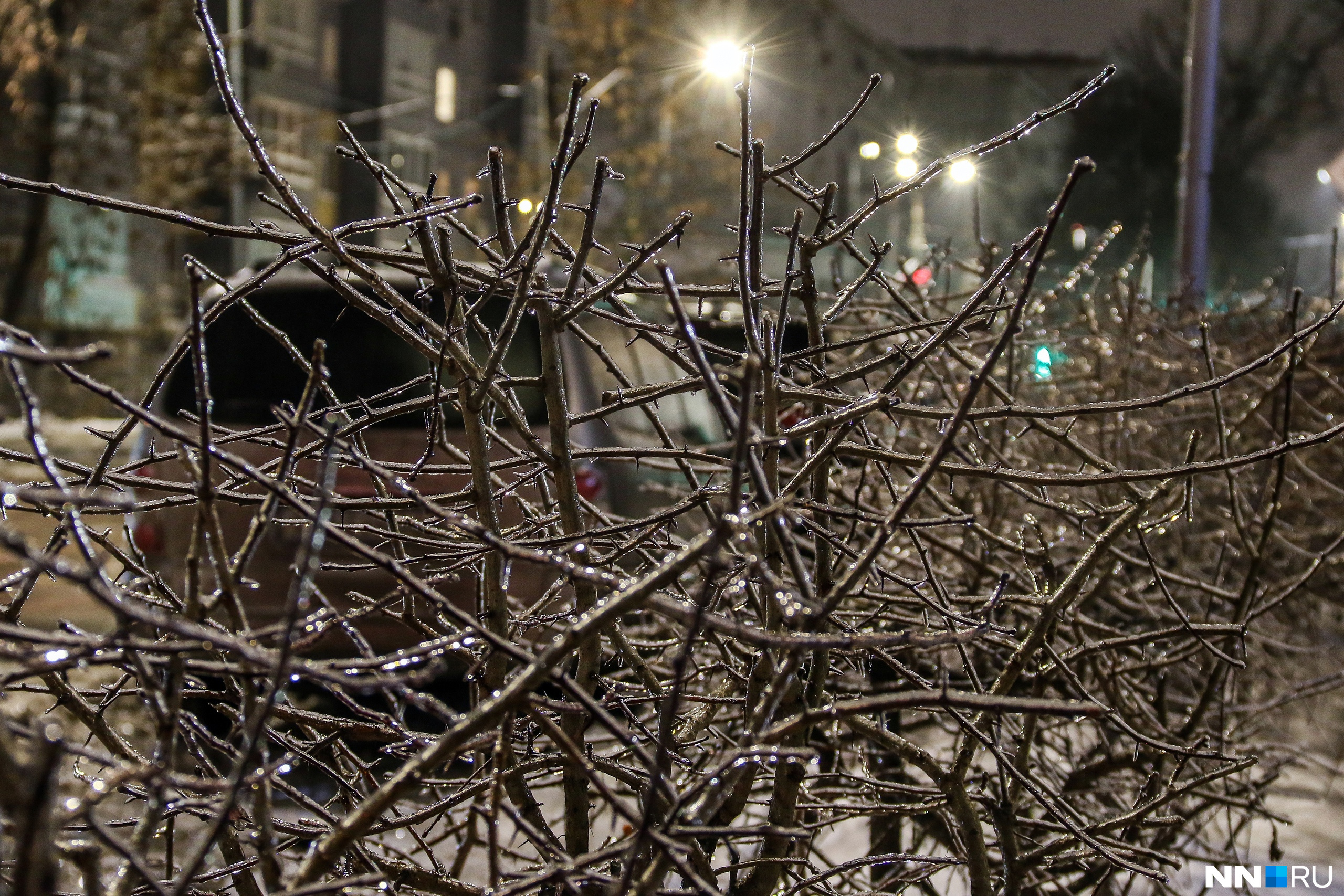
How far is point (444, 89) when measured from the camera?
40719mm

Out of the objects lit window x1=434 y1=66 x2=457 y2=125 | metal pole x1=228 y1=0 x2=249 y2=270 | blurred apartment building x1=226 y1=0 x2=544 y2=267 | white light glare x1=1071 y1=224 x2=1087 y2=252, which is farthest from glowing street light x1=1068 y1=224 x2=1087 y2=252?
lit window x1=434 y1=66 x2=457 y2=125

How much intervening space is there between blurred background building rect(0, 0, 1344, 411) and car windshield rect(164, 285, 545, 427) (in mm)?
1602

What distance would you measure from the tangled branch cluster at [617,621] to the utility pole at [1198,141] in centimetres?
647

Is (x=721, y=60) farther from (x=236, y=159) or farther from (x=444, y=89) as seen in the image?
(x=444, y=89)

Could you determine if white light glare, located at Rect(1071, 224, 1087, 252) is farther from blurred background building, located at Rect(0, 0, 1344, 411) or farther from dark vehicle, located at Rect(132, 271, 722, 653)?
dark vehicle, located at Rect(132, 271, 722, 653)

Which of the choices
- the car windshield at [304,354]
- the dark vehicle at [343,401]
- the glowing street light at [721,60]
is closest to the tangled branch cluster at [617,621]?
the dark vehicle at [343,401]

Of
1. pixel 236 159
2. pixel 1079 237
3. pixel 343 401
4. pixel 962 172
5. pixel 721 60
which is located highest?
pixel 236 159

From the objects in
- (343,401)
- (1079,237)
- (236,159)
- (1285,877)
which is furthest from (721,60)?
(1285,877)

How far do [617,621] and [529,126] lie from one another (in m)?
38.9

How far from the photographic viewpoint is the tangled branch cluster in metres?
1.18

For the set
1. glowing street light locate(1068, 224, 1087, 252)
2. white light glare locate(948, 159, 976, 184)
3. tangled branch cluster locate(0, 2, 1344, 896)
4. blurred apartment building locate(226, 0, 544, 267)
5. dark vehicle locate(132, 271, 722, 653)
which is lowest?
tangled branch cluster locate(0, 2, 1344, 896)

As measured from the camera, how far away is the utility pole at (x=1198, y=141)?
905cm

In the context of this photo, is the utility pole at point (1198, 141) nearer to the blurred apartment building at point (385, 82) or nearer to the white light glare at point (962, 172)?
the white light glare at point (962, 172)

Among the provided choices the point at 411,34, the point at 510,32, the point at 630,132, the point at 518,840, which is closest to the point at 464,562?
the point at 518,840
